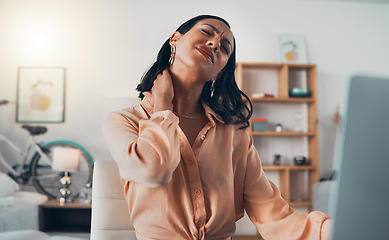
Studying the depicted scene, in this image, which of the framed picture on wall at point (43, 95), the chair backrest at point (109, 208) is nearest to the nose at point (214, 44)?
the chair backrest at point (109, 208)

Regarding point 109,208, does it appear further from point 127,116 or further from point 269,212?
point 269,212

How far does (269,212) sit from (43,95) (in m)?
4.38

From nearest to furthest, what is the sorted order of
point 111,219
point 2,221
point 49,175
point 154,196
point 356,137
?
point 356,137 → point 154,196 → point 111,219 → point 2,221 → point 49,175

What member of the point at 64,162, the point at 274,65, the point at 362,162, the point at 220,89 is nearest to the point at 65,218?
the point at 64,162

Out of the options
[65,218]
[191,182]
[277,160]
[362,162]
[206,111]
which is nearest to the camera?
[362,162]

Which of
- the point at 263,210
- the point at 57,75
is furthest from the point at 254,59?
the point at 263,210

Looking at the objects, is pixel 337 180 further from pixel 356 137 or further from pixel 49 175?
pixel 49 175

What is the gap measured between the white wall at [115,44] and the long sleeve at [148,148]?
3.90 metres

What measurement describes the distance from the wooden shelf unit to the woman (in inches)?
137

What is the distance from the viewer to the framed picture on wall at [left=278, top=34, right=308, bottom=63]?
196 inches

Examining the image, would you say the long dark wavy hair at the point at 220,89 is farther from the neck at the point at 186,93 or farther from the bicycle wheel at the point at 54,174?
the bicycle wheel at the point at 54,174

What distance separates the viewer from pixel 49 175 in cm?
482

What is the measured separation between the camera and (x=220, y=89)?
55.2 inches

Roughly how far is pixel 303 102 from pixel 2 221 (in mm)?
3735
